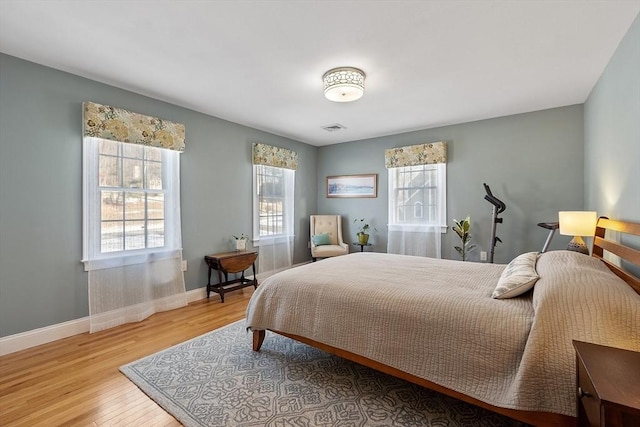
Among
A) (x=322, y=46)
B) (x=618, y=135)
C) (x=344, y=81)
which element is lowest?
(x=618, y=135)

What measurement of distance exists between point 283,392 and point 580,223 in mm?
2890

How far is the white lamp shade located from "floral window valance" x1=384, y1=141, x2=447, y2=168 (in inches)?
75.6

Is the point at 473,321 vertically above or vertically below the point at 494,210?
below

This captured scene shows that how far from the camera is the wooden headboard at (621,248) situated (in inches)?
66.0

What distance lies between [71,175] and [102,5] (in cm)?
164

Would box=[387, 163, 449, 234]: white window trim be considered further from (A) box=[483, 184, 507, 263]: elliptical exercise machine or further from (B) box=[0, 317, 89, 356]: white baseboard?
(B) box=[0, 317, 89, 356]: white baseboard

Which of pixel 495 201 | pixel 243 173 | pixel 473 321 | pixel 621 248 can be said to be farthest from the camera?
pixel 243 173

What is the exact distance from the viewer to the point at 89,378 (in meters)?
2.06

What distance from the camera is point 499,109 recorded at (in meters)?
3.77

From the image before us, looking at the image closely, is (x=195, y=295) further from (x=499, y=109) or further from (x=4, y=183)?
(x=499, y=109)

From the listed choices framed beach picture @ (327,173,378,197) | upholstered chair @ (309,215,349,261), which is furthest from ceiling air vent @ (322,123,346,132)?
upholstered chair @ (309,215,349,261)

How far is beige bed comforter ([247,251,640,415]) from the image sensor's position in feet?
4.06

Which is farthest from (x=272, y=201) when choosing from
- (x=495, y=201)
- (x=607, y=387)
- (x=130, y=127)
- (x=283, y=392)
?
(x=607, y=387)

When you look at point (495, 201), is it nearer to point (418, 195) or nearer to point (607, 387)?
point (418, 195)
